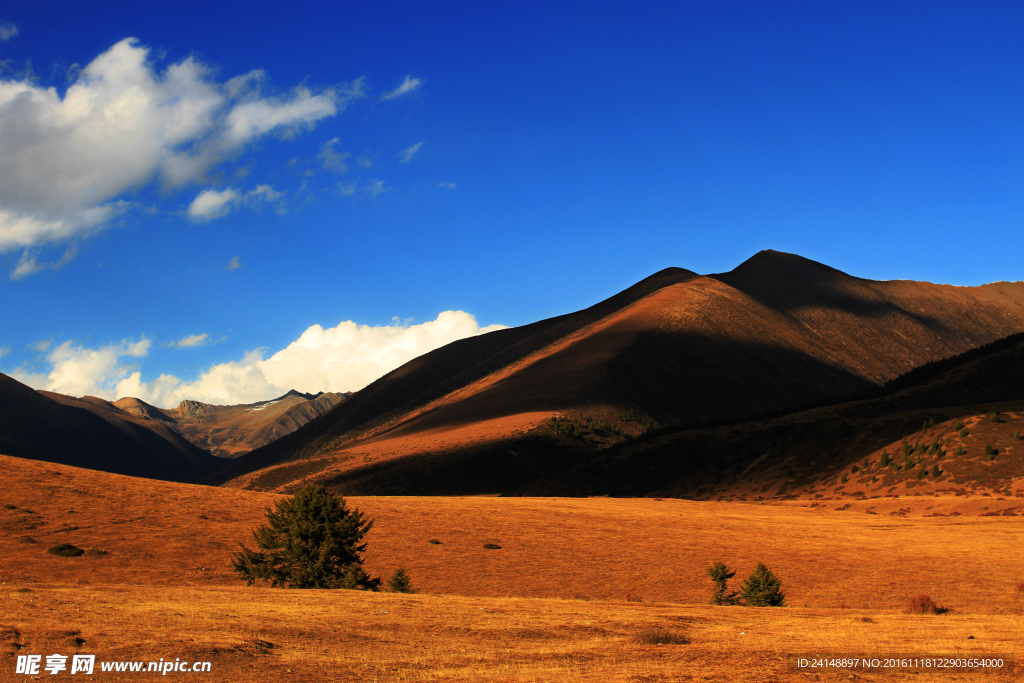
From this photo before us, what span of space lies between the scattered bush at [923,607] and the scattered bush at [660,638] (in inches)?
550

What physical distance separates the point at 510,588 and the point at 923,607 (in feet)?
57.0

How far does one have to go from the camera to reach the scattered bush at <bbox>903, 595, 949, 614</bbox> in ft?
91.7

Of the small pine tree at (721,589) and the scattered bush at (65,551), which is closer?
the small pine tree at (721,589)

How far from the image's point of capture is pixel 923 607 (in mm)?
28375

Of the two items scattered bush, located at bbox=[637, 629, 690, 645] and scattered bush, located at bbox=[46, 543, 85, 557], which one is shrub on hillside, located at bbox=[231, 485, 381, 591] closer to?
scattered bush, located at bbox=[46, 543, 85, 557]

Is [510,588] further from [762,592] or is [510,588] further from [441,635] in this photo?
[441,635]

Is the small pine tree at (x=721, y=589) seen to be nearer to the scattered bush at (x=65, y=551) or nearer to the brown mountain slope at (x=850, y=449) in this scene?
the scattered bush at (x=65, y=551)

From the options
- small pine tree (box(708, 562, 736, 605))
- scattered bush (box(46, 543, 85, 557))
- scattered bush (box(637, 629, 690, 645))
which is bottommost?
small pine tree (box(708, 562, 736, 605))

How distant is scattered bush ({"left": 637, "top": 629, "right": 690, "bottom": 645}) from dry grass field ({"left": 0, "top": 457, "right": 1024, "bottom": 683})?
1.21 feet

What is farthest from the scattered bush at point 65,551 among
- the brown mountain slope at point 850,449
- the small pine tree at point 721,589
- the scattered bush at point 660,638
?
the brown mountain slope at point 850,449

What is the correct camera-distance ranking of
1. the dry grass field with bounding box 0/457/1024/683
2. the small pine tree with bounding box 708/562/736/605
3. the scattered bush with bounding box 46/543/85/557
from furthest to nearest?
the scattered bush with bounding box 46/543/85/557, the small pine tree with bounding box 708/562/736/605, the dry grass field with bounding box 0/457/1024/683

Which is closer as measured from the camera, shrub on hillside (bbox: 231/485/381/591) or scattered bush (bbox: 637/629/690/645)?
scattered bush (bbox: 637/629/690/645)

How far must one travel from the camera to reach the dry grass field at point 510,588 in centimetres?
1533

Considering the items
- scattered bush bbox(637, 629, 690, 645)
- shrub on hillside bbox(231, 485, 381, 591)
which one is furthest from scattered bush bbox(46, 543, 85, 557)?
scattered bush bbox(637, 629, 690, 645)
